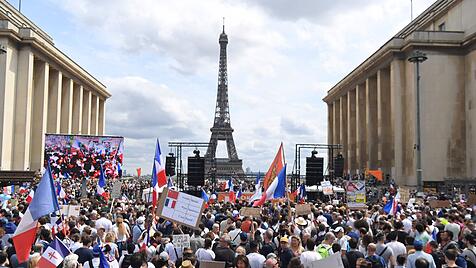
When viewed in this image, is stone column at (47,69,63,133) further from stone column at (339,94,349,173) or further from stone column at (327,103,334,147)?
stone column at (327,103,334,147)

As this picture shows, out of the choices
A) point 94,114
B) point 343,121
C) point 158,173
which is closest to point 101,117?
point 94,114

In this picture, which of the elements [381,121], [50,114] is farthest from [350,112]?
[50,114]

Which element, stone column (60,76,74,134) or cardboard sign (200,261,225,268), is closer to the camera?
Answer: cardboard sign (200,261,225,268)

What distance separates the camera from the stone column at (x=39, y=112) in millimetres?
52750

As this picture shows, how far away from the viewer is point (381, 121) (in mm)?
50938

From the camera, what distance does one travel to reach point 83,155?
40125 millimetres

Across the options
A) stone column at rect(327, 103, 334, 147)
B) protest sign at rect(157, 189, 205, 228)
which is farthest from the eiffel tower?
→ protest sign at rect(157, 189, 205, 228)

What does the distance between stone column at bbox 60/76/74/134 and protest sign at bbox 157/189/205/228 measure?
5195 centimetres

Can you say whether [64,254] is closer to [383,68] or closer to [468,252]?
[468,252]

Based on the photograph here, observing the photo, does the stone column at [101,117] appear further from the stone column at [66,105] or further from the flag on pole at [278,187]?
the flag on pole at [278,187]

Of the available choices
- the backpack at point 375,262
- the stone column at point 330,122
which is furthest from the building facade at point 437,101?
the backpack at point 375,262

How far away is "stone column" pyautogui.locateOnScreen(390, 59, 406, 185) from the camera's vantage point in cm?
4672

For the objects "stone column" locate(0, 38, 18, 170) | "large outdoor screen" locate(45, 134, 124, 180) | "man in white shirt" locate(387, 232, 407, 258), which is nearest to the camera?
"man in white shirt" locate(387, 232, 407, 258)

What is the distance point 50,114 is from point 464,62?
40036 mm
